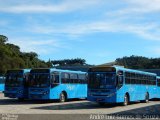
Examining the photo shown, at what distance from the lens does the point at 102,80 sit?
2500cm

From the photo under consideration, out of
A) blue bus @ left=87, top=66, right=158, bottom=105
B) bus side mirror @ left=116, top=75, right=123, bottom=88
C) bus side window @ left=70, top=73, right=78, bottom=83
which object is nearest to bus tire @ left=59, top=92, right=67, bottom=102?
bus side window @ left=70, top=73, right=78, bottom=83

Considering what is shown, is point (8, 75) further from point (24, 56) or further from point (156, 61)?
point (156, 61)

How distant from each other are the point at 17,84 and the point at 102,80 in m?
7.86

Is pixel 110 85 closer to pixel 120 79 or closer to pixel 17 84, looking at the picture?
pixel 120 79

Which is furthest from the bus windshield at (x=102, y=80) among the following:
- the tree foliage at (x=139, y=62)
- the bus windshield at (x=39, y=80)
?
the tree foliage at (x=139, y=62)

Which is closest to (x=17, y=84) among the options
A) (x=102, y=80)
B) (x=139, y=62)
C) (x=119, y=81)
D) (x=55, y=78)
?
(x=55, y=78)

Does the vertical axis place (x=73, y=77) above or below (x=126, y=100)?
above

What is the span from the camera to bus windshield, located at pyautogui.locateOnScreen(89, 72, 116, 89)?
24.9 metres

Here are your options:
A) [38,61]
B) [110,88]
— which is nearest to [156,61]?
[38,61]

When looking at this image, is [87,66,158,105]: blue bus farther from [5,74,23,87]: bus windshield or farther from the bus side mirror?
[5,74,23,87]: bus windshield

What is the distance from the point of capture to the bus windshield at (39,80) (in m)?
28.5

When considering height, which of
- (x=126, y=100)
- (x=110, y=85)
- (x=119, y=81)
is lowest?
(x=126, y=100)

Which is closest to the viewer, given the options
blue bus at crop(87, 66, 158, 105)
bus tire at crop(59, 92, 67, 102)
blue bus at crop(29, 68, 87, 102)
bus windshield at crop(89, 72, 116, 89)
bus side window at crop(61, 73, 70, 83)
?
blue bus at crop(87, 66, 158, 105)

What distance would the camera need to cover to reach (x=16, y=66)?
6488 centimetres
